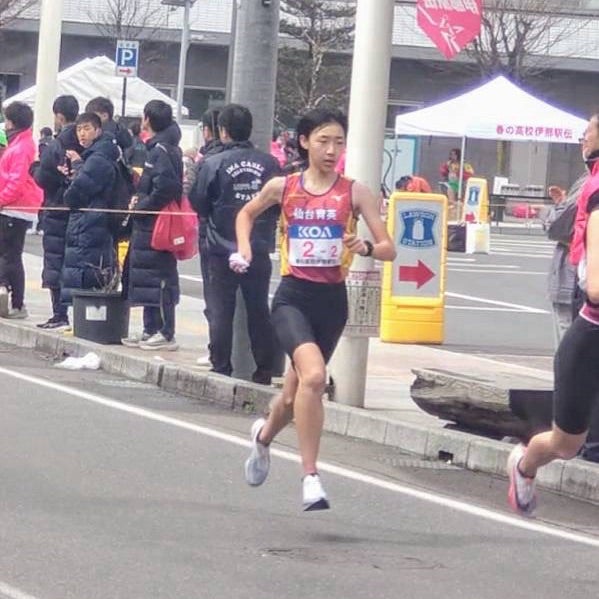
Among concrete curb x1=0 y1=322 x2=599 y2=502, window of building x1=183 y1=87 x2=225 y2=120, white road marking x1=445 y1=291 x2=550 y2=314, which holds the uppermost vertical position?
window of building x1=183 y1=87 x2=225 y2=120

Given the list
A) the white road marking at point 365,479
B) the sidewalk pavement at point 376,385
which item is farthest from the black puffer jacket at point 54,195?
the white road marking at point 365,479

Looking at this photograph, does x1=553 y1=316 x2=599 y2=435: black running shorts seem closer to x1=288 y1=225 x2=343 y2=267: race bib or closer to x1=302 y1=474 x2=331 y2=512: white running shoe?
x1=302 y1=474 x2=331 y2=512: white running shoe

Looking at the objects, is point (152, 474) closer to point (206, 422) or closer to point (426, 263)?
point (206, 422)

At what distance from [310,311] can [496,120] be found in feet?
82.6

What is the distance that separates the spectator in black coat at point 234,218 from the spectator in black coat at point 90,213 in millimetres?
2292

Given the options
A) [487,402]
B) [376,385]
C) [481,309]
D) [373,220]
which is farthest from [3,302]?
[373,220]

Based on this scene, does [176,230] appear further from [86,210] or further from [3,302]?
[3,302]

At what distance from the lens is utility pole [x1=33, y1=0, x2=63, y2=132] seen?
78.6ft

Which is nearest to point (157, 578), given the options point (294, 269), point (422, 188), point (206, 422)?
point (294, 269)

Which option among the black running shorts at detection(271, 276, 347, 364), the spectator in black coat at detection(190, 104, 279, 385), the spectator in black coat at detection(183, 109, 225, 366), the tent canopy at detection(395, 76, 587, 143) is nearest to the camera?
the black running shorts at detection(271, 276, 347, 364)

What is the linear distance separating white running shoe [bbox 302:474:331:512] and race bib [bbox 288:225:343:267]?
1090 millimetres

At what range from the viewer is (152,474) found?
29.8 ft

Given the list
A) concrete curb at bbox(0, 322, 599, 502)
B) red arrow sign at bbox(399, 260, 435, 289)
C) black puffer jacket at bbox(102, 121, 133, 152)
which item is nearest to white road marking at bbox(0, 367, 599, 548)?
concrete curb at bbox(0, 322, 599, 502)

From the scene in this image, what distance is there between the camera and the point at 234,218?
12.0 meters
